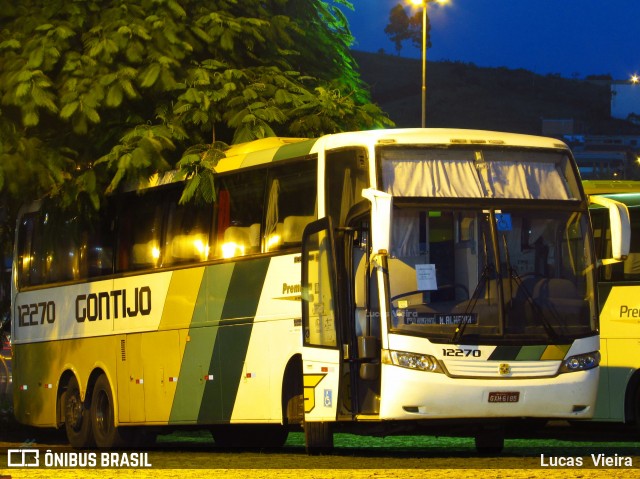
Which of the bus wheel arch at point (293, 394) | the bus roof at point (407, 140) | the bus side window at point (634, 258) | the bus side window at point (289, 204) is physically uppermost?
the bus roof at point (407, 140)

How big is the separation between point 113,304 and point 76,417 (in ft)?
7.11

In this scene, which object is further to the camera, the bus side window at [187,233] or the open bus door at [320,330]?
the bus side window at [187,233]

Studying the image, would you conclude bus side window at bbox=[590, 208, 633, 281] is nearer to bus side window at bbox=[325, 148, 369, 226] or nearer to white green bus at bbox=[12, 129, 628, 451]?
white green bus at bbox=[12, 129, 628, 451]

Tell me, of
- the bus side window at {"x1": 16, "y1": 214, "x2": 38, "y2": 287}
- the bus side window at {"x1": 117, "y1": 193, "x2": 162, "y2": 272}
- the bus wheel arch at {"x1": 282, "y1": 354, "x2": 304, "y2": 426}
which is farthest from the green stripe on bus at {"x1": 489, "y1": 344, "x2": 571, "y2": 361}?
the bus side window at {"x1": 16, "y1": 214, "x2": 38, "y2": 287}

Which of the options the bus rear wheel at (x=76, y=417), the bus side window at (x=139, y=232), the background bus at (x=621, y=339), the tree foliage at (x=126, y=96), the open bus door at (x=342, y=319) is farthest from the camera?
the bus rear wheel at (x=76, y=417)

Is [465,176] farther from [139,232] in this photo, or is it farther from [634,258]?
[139,232]

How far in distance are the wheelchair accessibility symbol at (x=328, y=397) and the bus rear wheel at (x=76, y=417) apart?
7.00 m

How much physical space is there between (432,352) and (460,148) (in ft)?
7.76

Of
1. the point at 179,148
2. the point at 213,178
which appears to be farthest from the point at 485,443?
the point at 179,148

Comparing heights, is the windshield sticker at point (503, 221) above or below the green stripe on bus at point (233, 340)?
above

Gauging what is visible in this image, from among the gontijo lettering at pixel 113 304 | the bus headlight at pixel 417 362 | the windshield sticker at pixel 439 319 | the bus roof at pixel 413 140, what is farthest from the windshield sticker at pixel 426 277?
the gontijo lettering at pixel 113 304

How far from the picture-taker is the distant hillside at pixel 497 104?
164 meters

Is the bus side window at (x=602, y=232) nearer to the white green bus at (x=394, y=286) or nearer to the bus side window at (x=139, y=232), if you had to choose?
the white green bus at (x=394, y=286)

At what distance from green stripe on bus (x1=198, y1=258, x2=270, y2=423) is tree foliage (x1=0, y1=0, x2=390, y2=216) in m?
2.32
